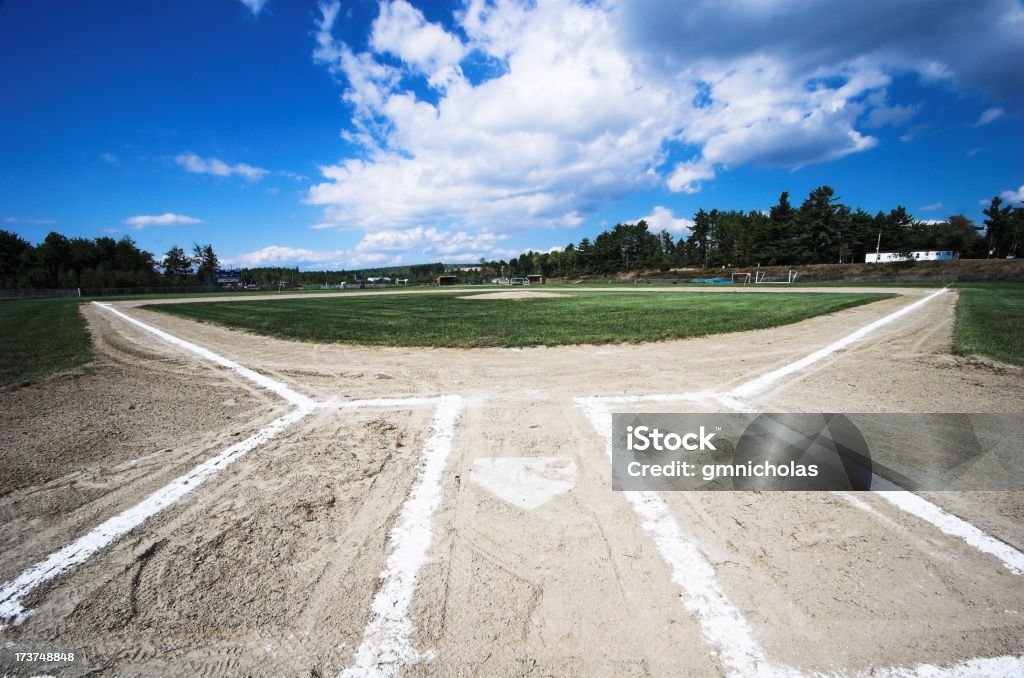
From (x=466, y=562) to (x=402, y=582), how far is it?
31cm

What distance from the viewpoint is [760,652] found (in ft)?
4.90

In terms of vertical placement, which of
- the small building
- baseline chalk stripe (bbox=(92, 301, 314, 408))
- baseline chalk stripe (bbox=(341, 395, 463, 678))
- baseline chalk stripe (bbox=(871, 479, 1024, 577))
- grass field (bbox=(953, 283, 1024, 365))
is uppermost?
the small building

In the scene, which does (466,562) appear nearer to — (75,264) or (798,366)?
(798,366)

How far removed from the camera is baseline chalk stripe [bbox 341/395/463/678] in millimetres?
1484

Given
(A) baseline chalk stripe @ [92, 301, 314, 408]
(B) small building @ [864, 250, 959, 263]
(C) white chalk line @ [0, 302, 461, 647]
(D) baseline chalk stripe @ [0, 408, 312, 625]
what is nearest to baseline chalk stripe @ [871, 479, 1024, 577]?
(C) white chalk line @ [0, 302, 461, 647]

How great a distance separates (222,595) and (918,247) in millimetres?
96250

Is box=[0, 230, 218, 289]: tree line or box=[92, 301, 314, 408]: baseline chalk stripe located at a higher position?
box=[0, 230, 218, 289]: tree line

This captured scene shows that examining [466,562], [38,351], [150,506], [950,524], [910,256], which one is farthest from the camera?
[910,256]

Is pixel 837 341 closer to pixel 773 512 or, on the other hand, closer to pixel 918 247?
pixel 773 512

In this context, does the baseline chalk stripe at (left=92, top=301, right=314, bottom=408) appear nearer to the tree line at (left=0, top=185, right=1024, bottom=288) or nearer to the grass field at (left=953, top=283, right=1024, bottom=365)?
the grass field at (left=953, top=283, right=1024, bottom=365)

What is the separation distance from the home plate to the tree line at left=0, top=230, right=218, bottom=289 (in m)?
82.8

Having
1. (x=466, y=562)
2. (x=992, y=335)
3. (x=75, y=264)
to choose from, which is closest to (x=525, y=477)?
(x=466, y=562)

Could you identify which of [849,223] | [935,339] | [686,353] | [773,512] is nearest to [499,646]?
[773,512]

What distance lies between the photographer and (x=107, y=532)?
2229 mm
